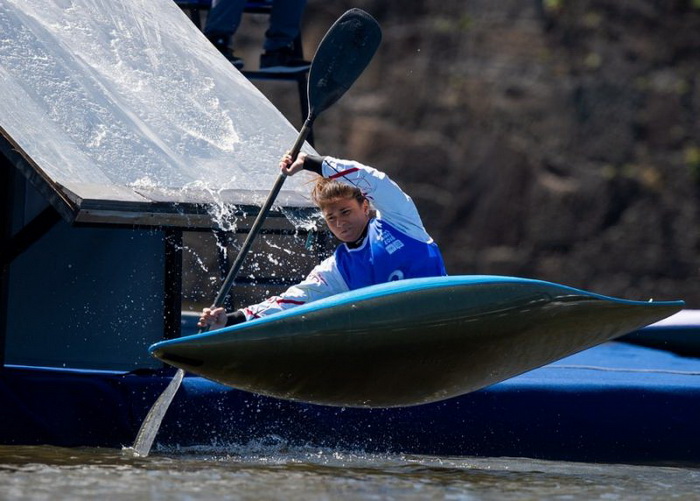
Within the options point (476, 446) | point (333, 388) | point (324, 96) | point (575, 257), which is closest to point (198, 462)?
point (333, 388)

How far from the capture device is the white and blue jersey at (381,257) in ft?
15.0

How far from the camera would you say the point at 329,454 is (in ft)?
15.0

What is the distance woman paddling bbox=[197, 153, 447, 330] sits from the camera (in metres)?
4.49

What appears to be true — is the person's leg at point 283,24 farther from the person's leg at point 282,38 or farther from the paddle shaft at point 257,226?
the paddle shaft at point 257,226

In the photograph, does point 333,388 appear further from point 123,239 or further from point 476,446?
point 123,239

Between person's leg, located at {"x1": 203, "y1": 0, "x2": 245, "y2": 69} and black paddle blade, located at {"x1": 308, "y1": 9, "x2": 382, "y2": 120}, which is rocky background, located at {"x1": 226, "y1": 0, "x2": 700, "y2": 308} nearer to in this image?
person's leg, located at {"x1": 203, "y1": 0, "x2": 245, "y2": 69}

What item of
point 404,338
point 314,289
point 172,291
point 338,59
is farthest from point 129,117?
point 404,338

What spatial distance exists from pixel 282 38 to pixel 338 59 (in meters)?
2.10

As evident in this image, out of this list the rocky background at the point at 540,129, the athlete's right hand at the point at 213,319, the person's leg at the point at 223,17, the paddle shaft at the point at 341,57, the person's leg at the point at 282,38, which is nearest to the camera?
the athlete's right hand at the point at 213,319

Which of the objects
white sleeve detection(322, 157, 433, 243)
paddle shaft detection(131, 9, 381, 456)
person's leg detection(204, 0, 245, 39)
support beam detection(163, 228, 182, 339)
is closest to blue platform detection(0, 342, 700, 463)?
support beam detection(163, 228, 182, 339)

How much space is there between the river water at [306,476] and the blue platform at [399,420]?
0.06 m

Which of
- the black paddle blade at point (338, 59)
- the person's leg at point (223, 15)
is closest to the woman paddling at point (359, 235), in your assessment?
the black paddle blade at point (338, 59)

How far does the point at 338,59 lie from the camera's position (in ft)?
15.8

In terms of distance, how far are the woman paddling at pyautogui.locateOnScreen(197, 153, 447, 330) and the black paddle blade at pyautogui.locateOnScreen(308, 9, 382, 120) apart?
0.37 metres
